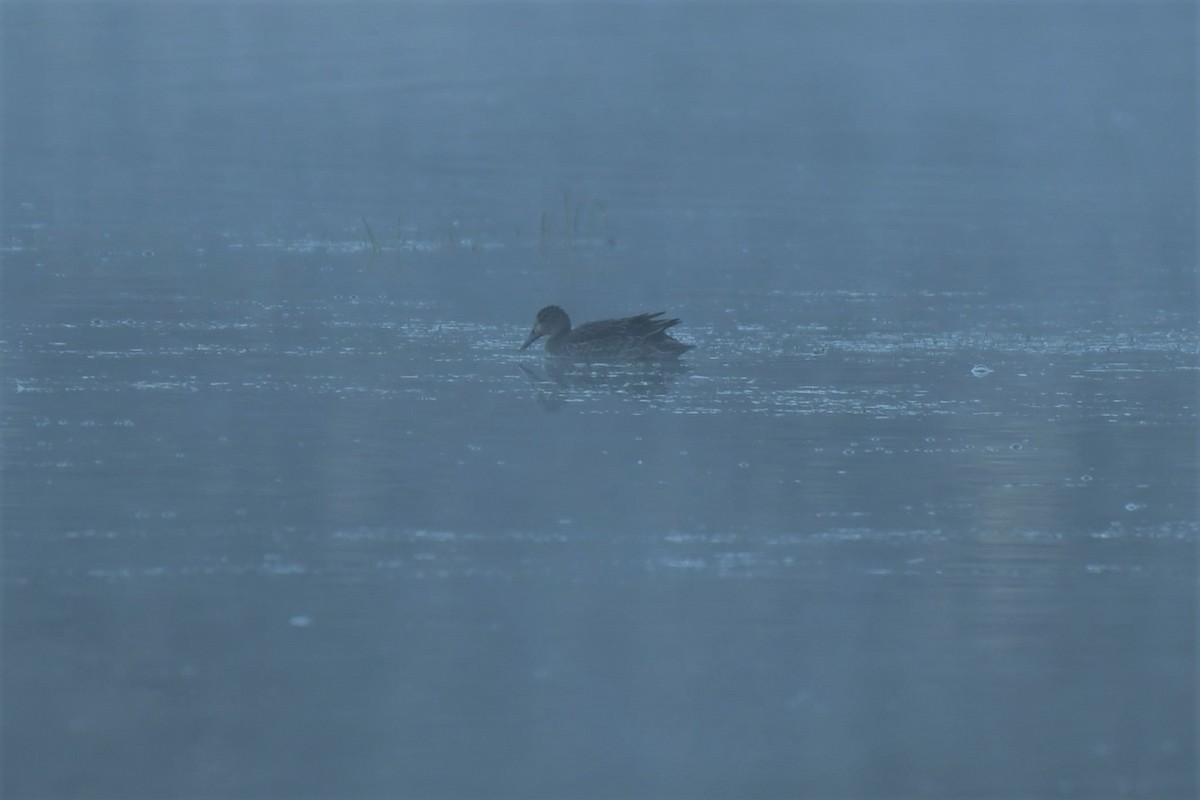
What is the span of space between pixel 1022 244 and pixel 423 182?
631 cm

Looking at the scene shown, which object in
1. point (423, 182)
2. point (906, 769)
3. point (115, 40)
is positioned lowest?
point (906, 769)

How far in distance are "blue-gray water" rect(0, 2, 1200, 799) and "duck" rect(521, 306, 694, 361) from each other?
12 centimetres

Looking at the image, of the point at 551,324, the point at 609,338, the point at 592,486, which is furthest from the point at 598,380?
the point at 592,486

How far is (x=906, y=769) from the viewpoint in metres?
5.22

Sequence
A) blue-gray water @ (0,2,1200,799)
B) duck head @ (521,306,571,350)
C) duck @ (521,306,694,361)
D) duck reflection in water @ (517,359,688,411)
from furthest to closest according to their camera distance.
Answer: duck head @ (521,306,571,350)
duck @ (521,306,694,361)
duck reflection in water @ (517,359,688,411)
blue-gray water @ (0,2,1200,799)

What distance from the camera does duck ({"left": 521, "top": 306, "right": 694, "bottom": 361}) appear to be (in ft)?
35.1

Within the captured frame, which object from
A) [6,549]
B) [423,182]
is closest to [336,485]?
[6,549]

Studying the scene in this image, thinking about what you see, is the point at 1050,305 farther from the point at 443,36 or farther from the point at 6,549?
the point at 443,36

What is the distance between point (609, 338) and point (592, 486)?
3008 millimetres

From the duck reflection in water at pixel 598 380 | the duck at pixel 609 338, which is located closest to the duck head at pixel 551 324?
the duck at pixel 609 338

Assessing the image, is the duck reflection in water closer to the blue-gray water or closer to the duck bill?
the blue-gray water

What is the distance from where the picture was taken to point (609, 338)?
35.5 feet

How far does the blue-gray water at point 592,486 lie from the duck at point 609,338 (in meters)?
0.12

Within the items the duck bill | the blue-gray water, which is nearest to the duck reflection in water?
the blue-gray water
